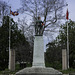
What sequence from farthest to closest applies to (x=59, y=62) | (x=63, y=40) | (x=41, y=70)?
(x=63, y=40)
(x=59, y=62)
(x=41, y=70)

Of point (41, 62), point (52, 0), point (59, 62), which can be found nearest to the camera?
point (41, 62)

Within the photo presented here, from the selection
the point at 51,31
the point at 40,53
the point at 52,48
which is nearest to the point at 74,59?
the point at 52,48

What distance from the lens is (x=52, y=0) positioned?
102ft

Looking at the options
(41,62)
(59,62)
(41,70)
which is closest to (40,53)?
(41,62)

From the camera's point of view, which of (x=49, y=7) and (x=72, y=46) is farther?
(x=72, y=46)

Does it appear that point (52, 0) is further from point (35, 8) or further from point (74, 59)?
point (74, 59)

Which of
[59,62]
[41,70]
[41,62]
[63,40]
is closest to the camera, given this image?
[41,70]

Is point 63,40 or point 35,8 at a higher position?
point 35,8

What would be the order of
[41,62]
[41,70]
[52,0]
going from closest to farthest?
1. [41,70]
2. [41,62]
3. [52,0]

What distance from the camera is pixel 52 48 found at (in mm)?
32906

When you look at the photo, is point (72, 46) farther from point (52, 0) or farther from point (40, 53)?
point (40, 53)

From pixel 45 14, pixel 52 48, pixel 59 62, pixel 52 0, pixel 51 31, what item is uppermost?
pixel 52 0

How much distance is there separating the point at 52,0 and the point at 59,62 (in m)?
11.0

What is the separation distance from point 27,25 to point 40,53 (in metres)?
18.2
